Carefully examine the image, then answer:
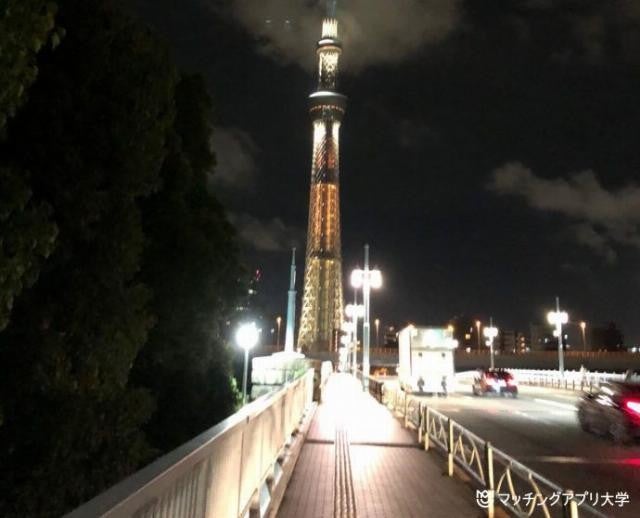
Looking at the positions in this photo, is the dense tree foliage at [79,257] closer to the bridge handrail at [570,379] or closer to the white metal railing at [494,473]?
the white metal railing at [494,473]

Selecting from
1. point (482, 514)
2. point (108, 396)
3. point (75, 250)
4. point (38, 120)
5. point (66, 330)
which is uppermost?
point (38, 120)

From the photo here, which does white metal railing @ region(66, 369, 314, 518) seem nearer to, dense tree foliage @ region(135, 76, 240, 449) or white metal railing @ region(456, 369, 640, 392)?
dense tree foliage @ region(135, 76, 240, 449)

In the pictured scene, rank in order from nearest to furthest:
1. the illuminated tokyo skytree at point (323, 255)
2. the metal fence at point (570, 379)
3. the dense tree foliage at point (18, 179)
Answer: the dense tree foliage at point (18, 179) → the metal fence at point (570, 379) → the illuminated tokyo skytree at point (323, 255)

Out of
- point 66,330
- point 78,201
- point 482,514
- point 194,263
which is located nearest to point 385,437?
point 194,263

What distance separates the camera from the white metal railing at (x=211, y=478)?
2779mm

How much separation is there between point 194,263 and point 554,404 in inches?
813

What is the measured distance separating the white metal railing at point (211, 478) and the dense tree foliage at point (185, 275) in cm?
469

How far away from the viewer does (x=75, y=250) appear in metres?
8.12

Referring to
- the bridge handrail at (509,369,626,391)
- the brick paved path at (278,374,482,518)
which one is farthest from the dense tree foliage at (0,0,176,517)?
the bridge handrail at (509,369,626,391)

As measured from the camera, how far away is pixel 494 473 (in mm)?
9523

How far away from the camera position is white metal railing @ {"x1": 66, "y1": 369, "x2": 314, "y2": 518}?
2779mm

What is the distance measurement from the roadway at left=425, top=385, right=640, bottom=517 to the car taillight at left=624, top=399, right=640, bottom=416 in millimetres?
831

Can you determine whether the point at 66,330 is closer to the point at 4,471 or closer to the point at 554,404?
the point at 4,471

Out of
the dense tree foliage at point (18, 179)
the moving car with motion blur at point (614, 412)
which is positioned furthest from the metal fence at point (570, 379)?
the dense tree foliage at point (18, 179)
